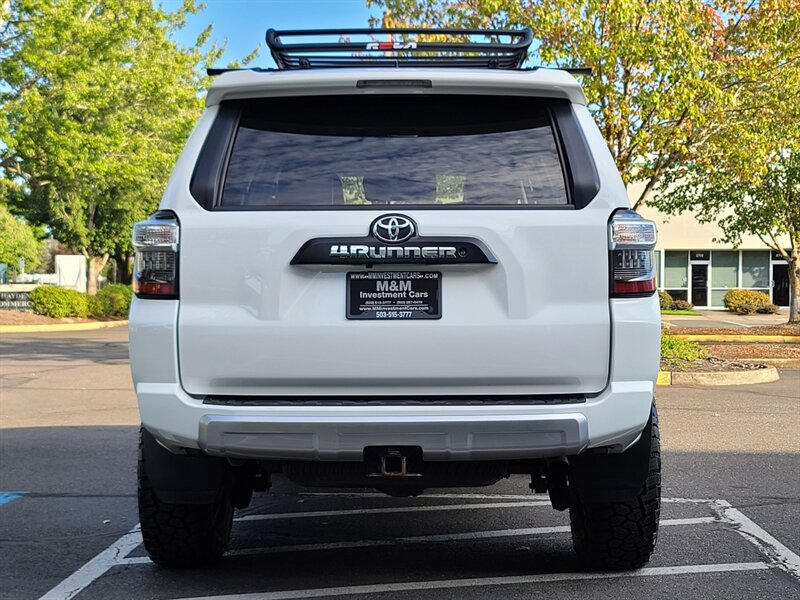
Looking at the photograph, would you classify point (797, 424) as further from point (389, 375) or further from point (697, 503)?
point (389, 375)

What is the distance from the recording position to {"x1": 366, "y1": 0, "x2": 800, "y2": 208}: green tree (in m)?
13.2

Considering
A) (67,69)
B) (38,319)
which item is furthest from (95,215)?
(67,69)

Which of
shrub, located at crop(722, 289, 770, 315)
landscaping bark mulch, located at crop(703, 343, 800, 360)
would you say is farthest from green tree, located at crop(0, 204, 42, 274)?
landscaping bark mulch, located at crop(703, 343, 800, 360)

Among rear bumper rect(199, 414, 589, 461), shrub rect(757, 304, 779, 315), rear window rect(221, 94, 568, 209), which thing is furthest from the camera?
shrub rect(757, 304, 779, 315)

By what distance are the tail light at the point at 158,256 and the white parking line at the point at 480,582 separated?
1.36m

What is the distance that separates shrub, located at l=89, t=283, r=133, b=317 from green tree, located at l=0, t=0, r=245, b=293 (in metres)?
3.55

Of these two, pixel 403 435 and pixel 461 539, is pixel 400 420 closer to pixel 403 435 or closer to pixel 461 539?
pixel 403 435

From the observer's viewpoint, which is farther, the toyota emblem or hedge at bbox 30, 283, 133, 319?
hedge at bbox 30, 283, 133, 319

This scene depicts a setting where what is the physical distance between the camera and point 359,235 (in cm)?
349

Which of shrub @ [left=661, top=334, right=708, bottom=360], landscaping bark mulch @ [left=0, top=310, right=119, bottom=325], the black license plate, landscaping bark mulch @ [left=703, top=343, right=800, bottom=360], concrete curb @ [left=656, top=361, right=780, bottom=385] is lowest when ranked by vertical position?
concrete curb @ [left=656, top=361, right=780, bottom=385]

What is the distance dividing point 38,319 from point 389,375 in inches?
1056

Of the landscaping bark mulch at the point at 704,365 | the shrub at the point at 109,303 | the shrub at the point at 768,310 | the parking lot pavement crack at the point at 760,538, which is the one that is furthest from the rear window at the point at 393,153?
the shrub at the point at 768,310

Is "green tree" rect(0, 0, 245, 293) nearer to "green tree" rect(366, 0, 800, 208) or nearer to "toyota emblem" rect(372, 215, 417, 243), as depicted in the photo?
"green tree" rect(366, 0, 800, 208)

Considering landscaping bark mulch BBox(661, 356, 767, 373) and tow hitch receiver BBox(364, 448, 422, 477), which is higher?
tow hitch receiver BBox(364, 448, 422, 477)
